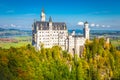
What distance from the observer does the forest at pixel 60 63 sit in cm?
7500

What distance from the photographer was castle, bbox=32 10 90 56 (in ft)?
315

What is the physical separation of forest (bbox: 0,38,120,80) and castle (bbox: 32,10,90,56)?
2877 mm

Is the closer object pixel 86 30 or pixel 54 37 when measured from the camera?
pixel 54 37

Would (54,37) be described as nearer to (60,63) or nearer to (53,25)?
(53,25)

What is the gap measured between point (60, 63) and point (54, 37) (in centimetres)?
1574

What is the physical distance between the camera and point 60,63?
8594 centimetres

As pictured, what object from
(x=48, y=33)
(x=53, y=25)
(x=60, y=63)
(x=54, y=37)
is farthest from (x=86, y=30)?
(x=60, y=63)

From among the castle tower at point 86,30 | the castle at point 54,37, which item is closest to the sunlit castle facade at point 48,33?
the castle at point 54,37

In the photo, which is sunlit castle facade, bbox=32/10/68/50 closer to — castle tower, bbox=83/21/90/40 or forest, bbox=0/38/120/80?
forest, bbox=0/38/120/80

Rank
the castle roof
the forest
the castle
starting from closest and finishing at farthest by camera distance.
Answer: the forest → the castle → the castle roof

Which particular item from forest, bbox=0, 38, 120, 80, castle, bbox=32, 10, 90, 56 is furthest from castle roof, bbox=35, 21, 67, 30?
forest, bbox=0, 38, 120, 80

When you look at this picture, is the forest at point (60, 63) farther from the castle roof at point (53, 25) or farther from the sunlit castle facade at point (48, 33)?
A: the castle roof at point (53, 25)

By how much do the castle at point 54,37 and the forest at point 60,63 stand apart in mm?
2877

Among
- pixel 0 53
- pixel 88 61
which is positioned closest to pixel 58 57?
pixel 88 61
